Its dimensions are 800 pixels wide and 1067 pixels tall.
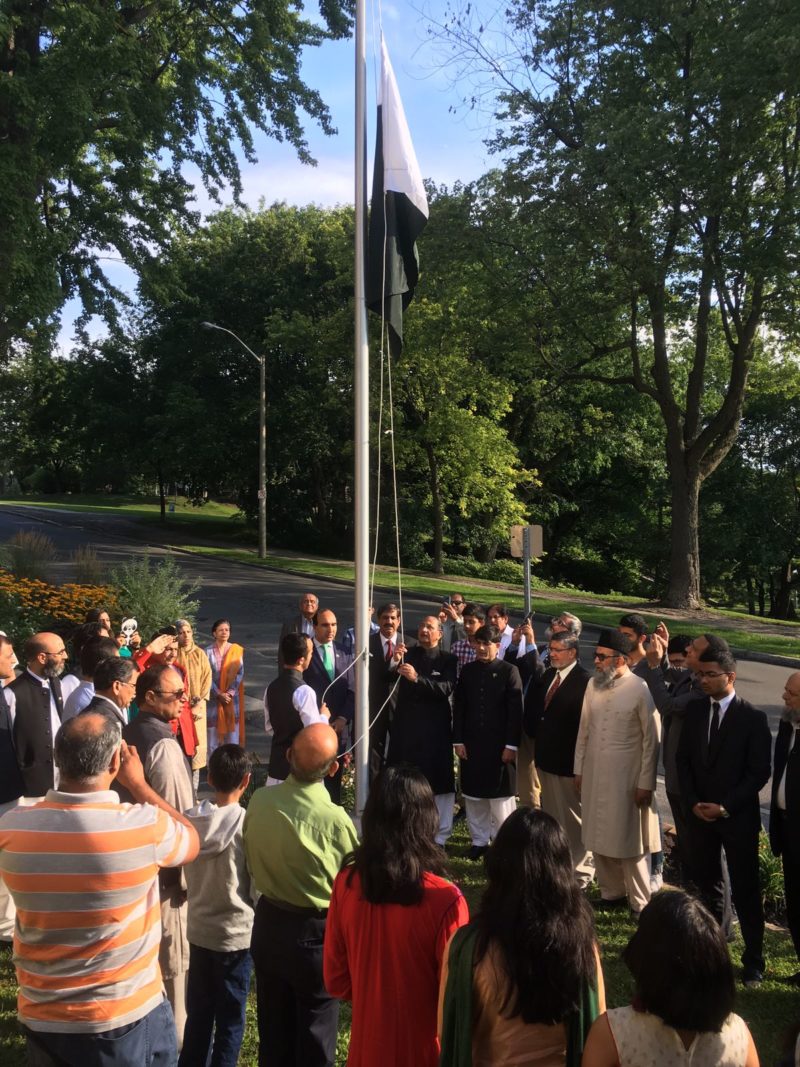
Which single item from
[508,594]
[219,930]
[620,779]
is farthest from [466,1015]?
[508,594]

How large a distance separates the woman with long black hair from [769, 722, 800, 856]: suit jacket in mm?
2912

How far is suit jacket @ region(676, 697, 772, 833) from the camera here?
5.12 m

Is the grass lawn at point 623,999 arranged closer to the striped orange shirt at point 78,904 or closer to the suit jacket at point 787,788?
the suit jacket at point 787,788

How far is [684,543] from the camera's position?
22875 mm

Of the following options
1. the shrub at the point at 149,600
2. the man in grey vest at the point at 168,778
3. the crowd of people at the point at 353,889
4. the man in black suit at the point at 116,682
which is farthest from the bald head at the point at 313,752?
the shrub at the point at 149,600

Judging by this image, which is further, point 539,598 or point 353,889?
point 539,598

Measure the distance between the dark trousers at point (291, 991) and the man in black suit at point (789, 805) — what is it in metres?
2.86

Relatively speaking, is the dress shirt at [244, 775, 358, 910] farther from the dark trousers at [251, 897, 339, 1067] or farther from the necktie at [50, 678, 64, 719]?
the necktie at [50, 678, 64, 719]

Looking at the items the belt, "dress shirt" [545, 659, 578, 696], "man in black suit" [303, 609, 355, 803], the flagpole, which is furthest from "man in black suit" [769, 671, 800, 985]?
"man in black suit" [303, 609, 355, 803]

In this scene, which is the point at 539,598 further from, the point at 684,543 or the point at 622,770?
the point at 622,770

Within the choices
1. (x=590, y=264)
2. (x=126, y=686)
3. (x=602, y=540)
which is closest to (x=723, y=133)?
(x=590, y=264)

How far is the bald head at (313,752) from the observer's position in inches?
131

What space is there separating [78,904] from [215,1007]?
4.31 feet

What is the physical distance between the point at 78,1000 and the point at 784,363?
30874 millimetres
